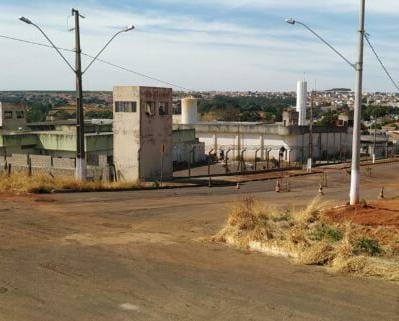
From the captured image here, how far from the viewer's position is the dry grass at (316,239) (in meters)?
10.7

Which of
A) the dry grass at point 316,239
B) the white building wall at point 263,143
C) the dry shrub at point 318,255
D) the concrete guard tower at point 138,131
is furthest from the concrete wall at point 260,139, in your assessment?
the dry shrub at point 318,255

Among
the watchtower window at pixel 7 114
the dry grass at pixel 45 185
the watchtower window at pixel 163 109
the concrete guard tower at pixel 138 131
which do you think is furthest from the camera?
the watchtower window at pixel 7 114

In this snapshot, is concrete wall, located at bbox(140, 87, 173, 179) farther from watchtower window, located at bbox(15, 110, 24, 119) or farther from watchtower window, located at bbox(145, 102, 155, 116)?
watchtower window, located at bbox(15, 110, 24, 119)

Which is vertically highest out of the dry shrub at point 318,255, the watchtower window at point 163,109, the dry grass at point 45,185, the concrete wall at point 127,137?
the watchtower window at point 163,109

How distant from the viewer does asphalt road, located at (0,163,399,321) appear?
8.41 m

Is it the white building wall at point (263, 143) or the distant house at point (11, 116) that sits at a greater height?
the distant house at point (11, 116)

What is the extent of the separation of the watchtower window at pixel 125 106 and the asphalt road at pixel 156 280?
17468mm

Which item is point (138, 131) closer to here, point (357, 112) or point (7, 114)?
point (357, 112)

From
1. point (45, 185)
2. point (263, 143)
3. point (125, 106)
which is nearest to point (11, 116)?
point (263, 143)

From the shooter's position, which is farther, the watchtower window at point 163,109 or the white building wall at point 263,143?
the white building wall at point 263,143

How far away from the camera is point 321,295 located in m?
9.27

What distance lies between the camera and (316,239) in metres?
12.2

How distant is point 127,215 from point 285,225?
675 cm

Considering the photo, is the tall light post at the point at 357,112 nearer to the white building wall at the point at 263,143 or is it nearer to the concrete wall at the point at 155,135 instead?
the concrete wall at the point at 155,135
